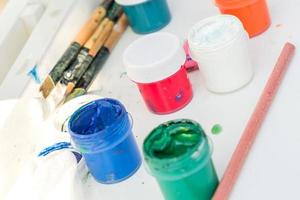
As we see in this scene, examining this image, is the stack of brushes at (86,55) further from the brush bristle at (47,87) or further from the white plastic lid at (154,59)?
the white plastic lid at (154,59)

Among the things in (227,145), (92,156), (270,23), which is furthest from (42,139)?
(270,23)

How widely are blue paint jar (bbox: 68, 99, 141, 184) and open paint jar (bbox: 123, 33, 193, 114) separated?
3.4 inches

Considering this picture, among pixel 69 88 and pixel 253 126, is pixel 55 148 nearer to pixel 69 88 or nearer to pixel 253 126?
pixel 69 88

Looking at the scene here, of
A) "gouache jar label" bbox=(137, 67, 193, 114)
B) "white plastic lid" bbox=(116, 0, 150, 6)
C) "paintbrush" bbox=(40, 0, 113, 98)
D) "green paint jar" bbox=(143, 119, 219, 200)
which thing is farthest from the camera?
"white plastic lid" bbox=(116, 0, 150, 6)

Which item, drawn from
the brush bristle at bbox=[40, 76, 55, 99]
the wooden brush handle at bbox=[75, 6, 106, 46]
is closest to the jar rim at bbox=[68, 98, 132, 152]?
the brush bristle at bbox=[40, 76, 55, 99]

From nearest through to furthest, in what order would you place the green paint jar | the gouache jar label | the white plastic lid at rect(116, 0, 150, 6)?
1. the green paint jar
2. the gouache jar label
3. the white plastic lid at rect(116, 0, 150, 6)

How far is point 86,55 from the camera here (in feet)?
3.34

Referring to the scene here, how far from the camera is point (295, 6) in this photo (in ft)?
3.16

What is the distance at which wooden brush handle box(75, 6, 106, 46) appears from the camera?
1.04 metres

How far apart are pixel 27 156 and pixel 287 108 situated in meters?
0.40

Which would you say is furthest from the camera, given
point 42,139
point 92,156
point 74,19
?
point 74,19

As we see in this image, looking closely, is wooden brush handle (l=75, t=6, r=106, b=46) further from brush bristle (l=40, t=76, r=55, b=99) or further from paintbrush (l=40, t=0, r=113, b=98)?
brush bristle (l=40, t=76, r=55, b=99)

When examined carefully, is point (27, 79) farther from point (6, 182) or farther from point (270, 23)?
point (270, 23)

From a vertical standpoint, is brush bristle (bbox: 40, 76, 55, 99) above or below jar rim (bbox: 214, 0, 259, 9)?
below
